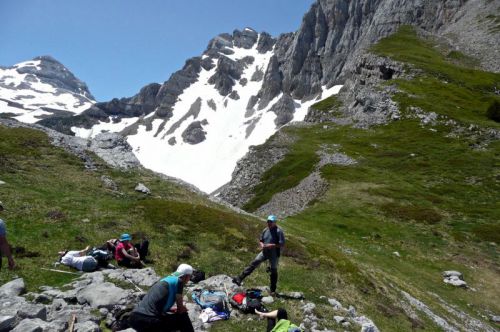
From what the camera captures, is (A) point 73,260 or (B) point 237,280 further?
(B) point 237,280

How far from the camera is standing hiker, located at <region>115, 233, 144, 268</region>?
69.4 feet

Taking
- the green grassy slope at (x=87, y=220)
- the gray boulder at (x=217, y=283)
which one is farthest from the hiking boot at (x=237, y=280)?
the green grassy slope at (x=87, y=220)

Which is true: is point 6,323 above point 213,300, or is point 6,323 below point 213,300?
above

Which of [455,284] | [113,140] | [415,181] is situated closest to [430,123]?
[415,181]

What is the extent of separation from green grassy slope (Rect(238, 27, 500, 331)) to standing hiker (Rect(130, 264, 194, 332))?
1391 centimetres

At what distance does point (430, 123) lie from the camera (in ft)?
321

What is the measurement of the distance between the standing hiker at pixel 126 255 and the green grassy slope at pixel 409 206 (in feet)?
39.2

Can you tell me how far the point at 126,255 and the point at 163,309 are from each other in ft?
31.0

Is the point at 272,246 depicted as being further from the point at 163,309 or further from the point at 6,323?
the point at 6,323

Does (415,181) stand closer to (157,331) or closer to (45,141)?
(45,141)

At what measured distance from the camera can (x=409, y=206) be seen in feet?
190

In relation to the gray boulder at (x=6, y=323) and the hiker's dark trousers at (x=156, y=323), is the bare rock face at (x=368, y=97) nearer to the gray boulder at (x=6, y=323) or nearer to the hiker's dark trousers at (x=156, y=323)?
the hiker's dark trousers at (x=156, y=323)

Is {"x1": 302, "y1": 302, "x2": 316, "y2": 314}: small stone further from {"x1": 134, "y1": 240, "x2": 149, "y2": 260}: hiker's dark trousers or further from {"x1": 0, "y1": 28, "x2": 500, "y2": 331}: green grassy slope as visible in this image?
{"x1": 134, "y1": 240, "x2": 149, "y2": 260}: hiker's dark trousers

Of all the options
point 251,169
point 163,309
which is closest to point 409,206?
point 251,169
